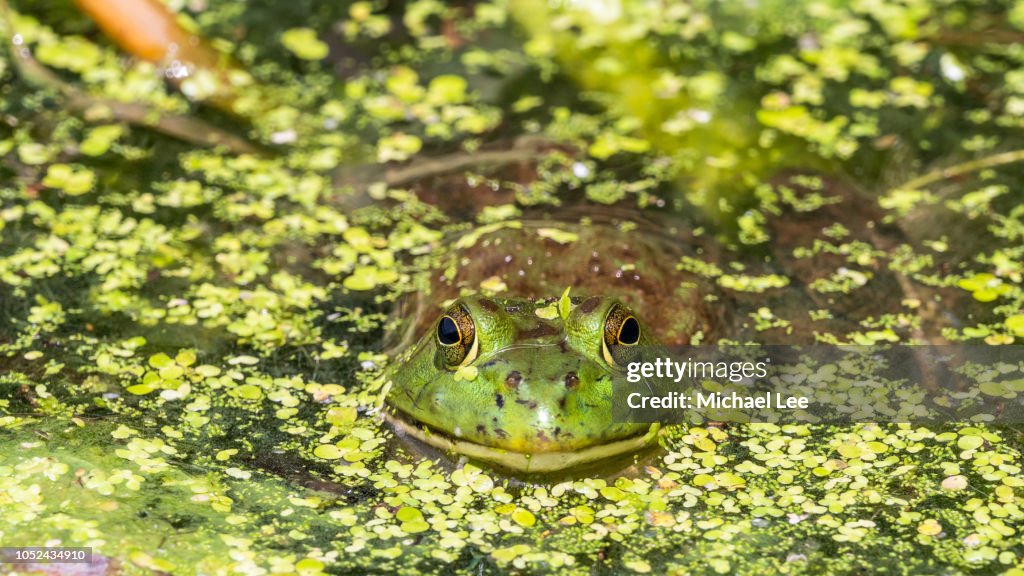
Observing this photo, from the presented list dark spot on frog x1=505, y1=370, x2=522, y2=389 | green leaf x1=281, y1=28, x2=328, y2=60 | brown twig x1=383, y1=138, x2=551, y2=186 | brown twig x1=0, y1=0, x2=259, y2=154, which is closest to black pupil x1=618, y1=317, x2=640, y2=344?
dark spot on frog x1=505, y1=370, x2=522, y2=389

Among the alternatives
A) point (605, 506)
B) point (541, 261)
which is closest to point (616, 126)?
point (541, 261)

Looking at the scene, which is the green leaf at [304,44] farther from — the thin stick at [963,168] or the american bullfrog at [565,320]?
the thin stick at [963,168]

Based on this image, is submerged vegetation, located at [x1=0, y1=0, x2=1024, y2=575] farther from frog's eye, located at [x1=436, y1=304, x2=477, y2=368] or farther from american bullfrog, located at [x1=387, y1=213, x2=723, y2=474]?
frog's eye, located at [x1=436, y1=304, x2=477, y2=368]

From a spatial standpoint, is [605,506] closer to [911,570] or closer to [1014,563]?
[911,570]

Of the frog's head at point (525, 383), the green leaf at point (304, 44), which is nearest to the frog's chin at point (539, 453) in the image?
the frog's head at point (525, 383)

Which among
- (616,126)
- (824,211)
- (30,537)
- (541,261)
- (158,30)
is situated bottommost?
(30,537)

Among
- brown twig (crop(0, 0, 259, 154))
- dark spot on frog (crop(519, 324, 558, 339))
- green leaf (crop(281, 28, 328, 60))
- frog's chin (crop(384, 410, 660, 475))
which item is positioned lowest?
frog's chin (crop(384, 410, 660, 475))

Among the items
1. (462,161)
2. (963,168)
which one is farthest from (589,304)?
(963,168)
